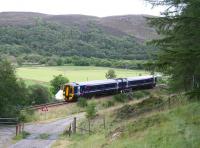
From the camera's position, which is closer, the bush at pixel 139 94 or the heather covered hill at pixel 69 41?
the bush at pixel 139 94

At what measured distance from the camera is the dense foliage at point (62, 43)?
491 feet

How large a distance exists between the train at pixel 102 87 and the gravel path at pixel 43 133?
1249cm

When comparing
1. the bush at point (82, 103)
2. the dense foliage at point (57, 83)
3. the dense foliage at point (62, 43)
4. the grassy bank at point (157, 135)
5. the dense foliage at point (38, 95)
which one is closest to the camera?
the grassy bank at point (157, 135)

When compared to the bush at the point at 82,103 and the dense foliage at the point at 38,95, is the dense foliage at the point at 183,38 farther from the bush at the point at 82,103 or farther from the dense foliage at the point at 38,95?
the dense foliage at the point at 38,95

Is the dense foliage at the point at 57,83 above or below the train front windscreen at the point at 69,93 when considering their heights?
below

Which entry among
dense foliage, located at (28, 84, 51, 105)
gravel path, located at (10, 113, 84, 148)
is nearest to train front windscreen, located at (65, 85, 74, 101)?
gravel path, located at (10, 113, 84, 148)

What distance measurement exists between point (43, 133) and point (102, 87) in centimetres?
2338

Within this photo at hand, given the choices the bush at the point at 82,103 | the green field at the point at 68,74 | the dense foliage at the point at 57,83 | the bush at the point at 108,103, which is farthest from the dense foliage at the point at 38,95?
the bush at the point at 82,103

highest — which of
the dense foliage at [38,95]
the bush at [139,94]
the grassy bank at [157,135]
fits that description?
the grassy bank at [157,135]

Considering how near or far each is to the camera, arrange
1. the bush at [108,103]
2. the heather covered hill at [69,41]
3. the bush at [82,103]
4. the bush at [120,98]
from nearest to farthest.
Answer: the bush at [82,103] → the bush at [108,103] → the bush at [120,98] → the heather covered hill at [69,41]

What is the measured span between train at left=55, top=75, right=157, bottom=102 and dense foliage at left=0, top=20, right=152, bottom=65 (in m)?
80.8

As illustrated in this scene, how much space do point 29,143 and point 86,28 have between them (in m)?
165

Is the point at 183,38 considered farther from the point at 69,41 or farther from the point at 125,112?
the point at 69,41

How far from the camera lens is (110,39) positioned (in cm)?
16725
